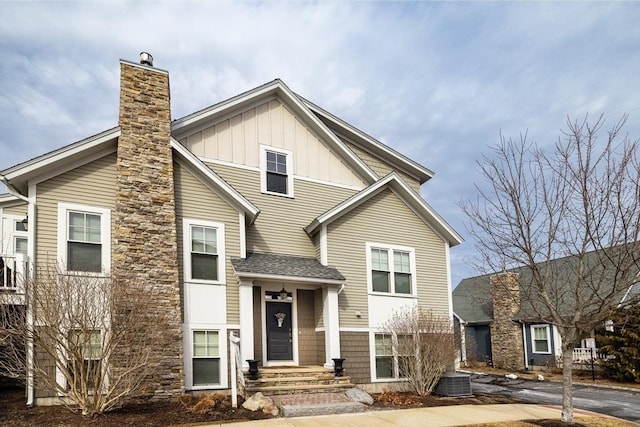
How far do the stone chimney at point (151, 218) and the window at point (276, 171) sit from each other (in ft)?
11.0

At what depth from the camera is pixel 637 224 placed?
936 centimetres

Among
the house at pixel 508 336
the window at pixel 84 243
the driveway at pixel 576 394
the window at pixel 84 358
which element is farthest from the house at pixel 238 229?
the house at pixel 508 336

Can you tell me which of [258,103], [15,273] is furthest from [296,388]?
[258,103]

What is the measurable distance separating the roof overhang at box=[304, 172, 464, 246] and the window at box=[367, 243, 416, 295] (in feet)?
4.37

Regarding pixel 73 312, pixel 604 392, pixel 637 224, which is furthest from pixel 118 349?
pixel 604 392

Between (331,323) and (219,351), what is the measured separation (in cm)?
328

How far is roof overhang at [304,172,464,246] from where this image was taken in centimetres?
1556

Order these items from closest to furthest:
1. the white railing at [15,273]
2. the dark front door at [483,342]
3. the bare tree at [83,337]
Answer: the bare tree at [83,337] → the white railing at [15,273] → the dark front door at [483,342]

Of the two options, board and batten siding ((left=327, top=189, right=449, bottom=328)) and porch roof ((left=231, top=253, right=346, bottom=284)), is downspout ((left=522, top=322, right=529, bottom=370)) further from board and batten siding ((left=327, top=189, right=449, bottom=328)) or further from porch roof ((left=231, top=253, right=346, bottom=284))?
porch roof ((left=231, top=253, right=346, bottom=284))

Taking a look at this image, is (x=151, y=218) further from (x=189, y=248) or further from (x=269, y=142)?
(x=269, y=142)

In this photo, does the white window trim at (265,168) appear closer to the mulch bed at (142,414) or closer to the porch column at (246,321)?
the porch column at (246,321)

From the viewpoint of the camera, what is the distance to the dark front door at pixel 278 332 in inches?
580

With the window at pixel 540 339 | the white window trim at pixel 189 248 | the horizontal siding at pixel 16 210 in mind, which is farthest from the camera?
the window at pixel 540 339

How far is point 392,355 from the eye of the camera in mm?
15688
